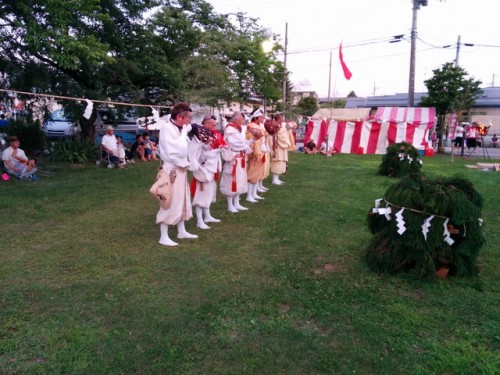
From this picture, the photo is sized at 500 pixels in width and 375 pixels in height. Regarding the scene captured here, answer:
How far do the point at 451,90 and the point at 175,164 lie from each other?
61.3 ft

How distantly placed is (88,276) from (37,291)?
1.78 feet

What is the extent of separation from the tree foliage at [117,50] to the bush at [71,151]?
3.76 feet

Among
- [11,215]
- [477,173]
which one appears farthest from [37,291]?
[477,173]

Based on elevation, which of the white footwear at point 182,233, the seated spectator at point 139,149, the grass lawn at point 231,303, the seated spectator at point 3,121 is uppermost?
the seated spectator at point 3,121

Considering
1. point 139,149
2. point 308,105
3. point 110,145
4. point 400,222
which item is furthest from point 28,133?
point 308,105

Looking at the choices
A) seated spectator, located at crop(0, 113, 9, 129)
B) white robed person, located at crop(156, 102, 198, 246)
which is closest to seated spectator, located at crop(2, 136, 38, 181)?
seated spectator, located at crop(0, 113, 9, 129)

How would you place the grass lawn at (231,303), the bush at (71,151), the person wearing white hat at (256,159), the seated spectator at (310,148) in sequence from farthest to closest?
the seated spectator at (310,148)
the bush at (71,151)
the person wearing white hat at (256,159)
the grass lawn at (231,303)

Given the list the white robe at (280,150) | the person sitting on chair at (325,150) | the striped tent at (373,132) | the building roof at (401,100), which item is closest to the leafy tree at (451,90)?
the striped tent at (373,132)

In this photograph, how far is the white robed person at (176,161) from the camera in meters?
5.55

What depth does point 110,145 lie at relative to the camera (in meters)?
13.7

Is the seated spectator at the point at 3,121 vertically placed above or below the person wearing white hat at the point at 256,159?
above

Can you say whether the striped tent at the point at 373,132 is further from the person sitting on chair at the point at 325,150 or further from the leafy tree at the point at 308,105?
the leafy tree at the point at 308,105

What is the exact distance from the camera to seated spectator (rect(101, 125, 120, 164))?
44.5ft

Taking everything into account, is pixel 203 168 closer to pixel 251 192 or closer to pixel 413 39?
pixel 251 192
